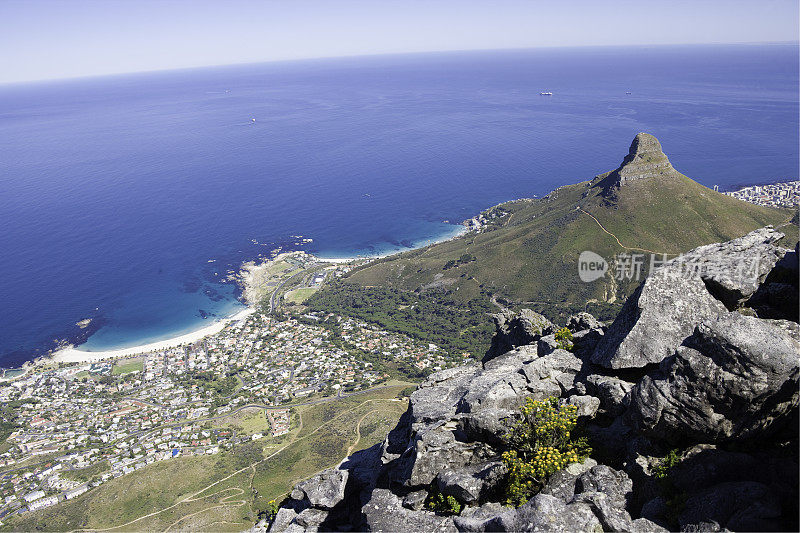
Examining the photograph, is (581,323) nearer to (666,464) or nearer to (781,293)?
(781,293)

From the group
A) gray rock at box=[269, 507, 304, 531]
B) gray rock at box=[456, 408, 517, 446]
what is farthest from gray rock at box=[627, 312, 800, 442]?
gray rock at box=[269, 507, 304, 531]

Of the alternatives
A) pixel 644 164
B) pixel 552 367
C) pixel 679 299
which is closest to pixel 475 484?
pixel 552 367

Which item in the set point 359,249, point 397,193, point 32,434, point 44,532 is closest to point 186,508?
point 44,532

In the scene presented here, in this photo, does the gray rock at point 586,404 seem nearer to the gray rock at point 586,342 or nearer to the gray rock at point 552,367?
the gray rock at point 552,367

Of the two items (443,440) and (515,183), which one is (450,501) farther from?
(515,183)

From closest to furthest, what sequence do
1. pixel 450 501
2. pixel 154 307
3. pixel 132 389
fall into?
pixel 450 501
pixel 132 389
pixel 154 307

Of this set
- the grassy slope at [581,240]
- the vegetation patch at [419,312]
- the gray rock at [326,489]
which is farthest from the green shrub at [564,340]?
the grassy slope at [581,240]
